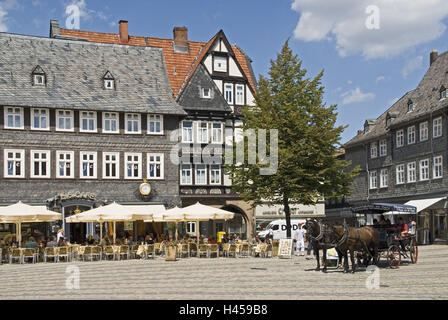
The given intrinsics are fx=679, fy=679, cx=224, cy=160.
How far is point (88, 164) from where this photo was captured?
4084 centimetres

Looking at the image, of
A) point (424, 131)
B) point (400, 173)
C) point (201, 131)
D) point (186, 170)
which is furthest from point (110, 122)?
point (400, 173)

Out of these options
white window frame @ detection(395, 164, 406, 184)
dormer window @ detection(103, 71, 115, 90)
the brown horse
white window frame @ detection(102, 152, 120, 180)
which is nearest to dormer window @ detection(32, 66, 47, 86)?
dormer window @ detection(103, 71, 115, 90)

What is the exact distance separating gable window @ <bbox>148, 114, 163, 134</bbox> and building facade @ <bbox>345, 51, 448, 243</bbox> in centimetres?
1556

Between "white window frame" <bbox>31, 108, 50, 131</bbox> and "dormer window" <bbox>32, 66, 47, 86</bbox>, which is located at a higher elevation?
"dormer window" <bbox>32, 66, 47, 86</bbox>

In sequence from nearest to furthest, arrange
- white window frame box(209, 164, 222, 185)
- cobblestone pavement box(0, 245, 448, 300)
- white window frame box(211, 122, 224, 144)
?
cobblestone pavement box(0, 245, 448, 300), white window frame box(209, 164, 222, 185), white window frame box(211, 122, 224, 144)

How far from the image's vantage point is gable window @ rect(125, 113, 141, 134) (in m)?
42.1

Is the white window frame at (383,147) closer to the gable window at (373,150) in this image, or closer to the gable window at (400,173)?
the gable window at (373,150)

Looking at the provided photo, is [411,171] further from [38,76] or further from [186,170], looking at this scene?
[38,76]

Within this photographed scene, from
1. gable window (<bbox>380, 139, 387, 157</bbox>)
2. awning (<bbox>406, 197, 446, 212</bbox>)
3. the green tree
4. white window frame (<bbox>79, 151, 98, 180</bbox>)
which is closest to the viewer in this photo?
the green tree

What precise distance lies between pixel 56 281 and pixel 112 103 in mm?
22917

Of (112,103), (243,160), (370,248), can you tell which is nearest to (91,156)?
(112,103)

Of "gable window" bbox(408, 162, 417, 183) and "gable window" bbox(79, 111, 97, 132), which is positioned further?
"gable window" bbox(408, 162, 417, 183)

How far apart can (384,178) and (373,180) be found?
1.97m

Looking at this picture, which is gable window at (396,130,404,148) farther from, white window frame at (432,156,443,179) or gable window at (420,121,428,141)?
white window frame at (432,156,443,179)
